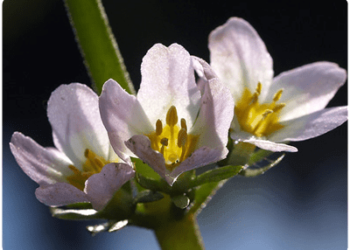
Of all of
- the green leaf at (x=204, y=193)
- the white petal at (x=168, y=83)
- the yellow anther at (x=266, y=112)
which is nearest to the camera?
the white petal at (x=168, y=83)

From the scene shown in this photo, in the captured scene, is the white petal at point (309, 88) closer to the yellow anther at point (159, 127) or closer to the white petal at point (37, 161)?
the yellow anther at point (159, 127)

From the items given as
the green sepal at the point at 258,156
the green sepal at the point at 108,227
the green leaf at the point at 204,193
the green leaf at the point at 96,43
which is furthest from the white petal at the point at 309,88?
the green sepal at the point at 108,227

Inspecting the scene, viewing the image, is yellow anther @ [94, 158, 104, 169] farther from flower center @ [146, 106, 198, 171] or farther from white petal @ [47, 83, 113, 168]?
flower center @ [146, 106, 198, 171]

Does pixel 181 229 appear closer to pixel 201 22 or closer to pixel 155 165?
pixel 155 165

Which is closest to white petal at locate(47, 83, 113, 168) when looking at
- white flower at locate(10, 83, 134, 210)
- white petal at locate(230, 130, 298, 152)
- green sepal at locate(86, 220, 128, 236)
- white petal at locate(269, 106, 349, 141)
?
white flower at locate(10, 83, 134, 210)

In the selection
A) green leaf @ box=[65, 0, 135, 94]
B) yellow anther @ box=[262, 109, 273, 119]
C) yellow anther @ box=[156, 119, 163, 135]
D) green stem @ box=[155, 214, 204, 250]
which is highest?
green leaf @ box=[65, 0, 135, 94]

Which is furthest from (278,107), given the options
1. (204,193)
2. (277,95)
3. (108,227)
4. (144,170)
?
(108,227)

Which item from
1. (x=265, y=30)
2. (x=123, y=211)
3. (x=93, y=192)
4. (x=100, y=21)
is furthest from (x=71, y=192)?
(x=265, y=30)
